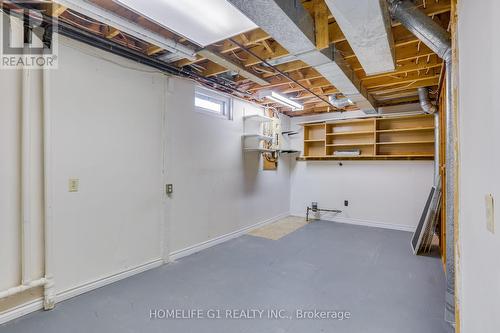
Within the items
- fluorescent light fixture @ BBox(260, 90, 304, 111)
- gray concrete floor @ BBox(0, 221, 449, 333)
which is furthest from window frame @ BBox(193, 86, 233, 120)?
gray concrete floor @ BBox(0, 221, 449, 333)

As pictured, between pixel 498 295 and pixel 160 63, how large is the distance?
3253mm

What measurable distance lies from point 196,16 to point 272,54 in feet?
3.69

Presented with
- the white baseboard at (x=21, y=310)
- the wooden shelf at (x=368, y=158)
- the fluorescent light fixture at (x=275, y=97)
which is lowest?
the white baseboard at (x=21, y=310)

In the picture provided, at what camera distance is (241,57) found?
2.97m

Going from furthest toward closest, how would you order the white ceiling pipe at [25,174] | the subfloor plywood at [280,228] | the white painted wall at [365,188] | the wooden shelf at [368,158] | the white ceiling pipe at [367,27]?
the white painted wall at [365,188] → the wooden shelf at [368,158] → the subfloor plywood at [280,228] → the white ceiling pipe at [25,174] → the white ceiling pipe at [367,27]

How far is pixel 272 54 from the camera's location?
2771 mm

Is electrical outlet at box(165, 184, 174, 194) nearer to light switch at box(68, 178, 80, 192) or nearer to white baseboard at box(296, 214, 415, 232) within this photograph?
light switch at box(68, 178, 80, 192)

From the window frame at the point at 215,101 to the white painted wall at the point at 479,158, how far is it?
9.77 feet

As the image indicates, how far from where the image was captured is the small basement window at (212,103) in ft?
12.1

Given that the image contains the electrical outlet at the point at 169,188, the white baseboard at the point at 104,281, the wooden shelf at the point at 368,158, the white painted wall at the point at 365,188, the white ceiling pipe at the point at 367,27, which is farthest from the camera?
the white painted wall at the point at 365,188

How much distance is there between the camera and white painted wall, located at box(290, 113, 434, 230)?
15.6 ft

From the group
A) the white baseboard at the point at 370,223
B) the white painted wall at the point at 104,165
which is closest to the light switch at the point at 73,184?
the white painted wall at the point at 104,165

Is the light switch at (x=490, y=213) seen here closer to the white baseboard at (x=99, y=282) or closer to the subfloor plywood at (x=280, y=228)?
the white baseboard at (x=99, y=282)

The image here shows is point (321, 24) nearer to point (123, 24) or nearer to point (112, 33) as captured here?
point (123, 24)
